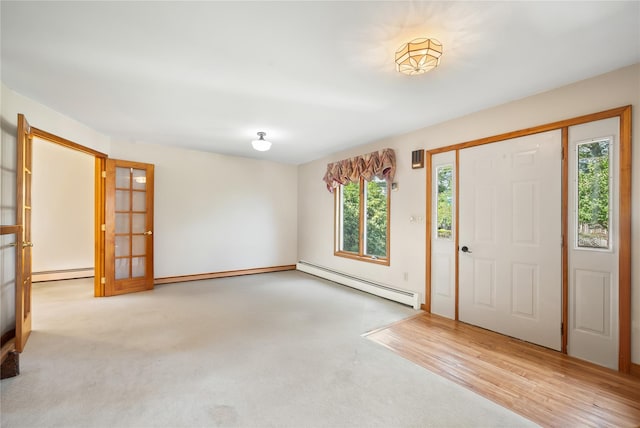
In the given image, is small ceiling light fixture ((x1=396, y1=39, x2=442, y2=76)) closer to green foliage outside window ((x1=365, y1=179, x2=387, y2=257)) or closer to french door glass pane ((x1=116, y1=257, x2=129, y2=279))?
green foliage outside window ((x1=365, y1=179, x2=387, y2=257))

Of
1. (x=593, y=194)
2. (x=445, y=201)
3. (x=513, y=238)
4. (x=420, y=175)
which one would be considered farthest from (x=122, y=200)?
(x=593, y=194)

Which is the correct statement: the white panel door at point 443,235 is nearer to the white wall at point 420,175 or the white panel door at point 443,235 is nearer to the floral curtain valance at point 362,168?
the white wall at point 420,175

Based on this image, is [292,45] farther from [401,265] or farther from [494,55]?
[401,265]

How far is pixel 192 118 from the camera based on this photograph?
3604 mm

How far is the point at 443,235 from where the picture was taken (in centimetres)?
366

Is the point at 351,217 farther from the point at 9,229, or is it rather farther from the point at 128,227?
the point at 9,229

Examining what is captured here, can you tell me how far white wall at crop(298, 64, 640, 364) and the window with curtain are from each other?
0.16 metres

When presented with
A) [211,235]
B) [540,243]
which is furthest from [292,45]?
[211,235]

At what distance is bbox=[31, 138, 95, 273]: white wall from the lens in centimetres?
535

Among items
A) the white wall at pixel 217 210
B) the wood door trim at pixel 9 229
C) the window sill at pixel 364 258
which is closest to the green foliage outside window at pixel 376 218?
the window sill at pixel 364 258

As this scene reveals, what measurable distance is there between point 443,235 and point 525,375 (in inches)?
69.1

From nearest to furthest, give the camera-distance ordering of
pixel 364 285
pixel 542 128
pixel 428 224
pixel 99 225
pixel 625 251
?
pixel 625 251, pixel 542 128, pixel 428 224, pixel 99 225, pixel 364 285

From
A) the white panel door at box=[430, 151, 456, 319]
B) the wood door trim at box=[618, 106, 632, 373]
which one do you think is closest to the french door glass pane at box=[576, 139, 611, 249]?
the wood door trim at box=[618, 106, 632, 373]

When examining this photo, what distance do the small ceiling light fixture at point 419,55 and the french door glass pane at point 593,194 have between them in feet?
5.80
